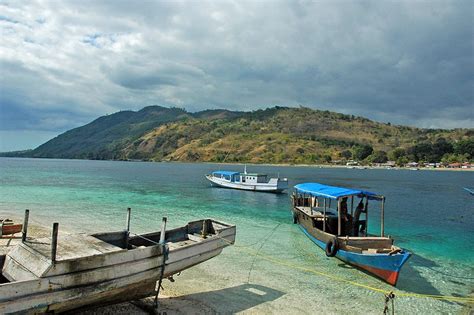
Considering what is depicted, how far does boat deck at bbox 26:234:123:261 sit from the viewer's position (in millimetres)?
8297

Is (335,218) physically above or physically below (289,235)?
above

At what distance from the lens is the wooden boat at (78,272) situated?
7.30 meters

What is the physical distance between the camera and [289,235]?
24.4 m

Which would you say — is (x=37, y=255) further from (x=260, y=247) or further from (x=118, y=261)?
(x=260, y=247)

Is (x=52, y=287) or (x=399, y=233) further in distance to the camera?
(x=399, y=233)

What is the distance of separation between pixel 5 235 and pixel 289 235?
16865mm

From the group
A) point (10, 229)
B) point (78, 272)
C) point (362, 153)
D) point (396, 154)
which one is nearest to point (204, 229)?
point (78, 272)

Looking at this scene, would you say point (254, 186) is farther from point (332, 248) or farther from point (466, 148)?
point (466, 148)

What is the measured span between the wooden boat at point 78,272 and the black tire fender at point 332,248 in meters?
9.07

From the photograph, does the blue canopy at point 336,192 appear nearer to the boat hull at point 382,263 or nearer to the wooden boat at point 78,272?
the boat hull at point 382,263

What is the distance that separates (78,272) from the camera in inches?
312

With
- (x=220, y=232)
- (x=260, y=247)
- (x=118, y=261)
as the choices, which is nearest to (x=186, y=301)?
(x=220, y=232)

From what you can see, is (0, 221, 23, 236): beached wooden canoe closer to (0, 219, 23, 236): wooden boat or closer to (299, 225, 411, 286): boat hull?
(0, 219, 23, 236): wooden boat

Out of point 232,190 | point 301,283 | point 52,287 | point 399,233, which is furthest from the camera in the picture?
point 232,190
